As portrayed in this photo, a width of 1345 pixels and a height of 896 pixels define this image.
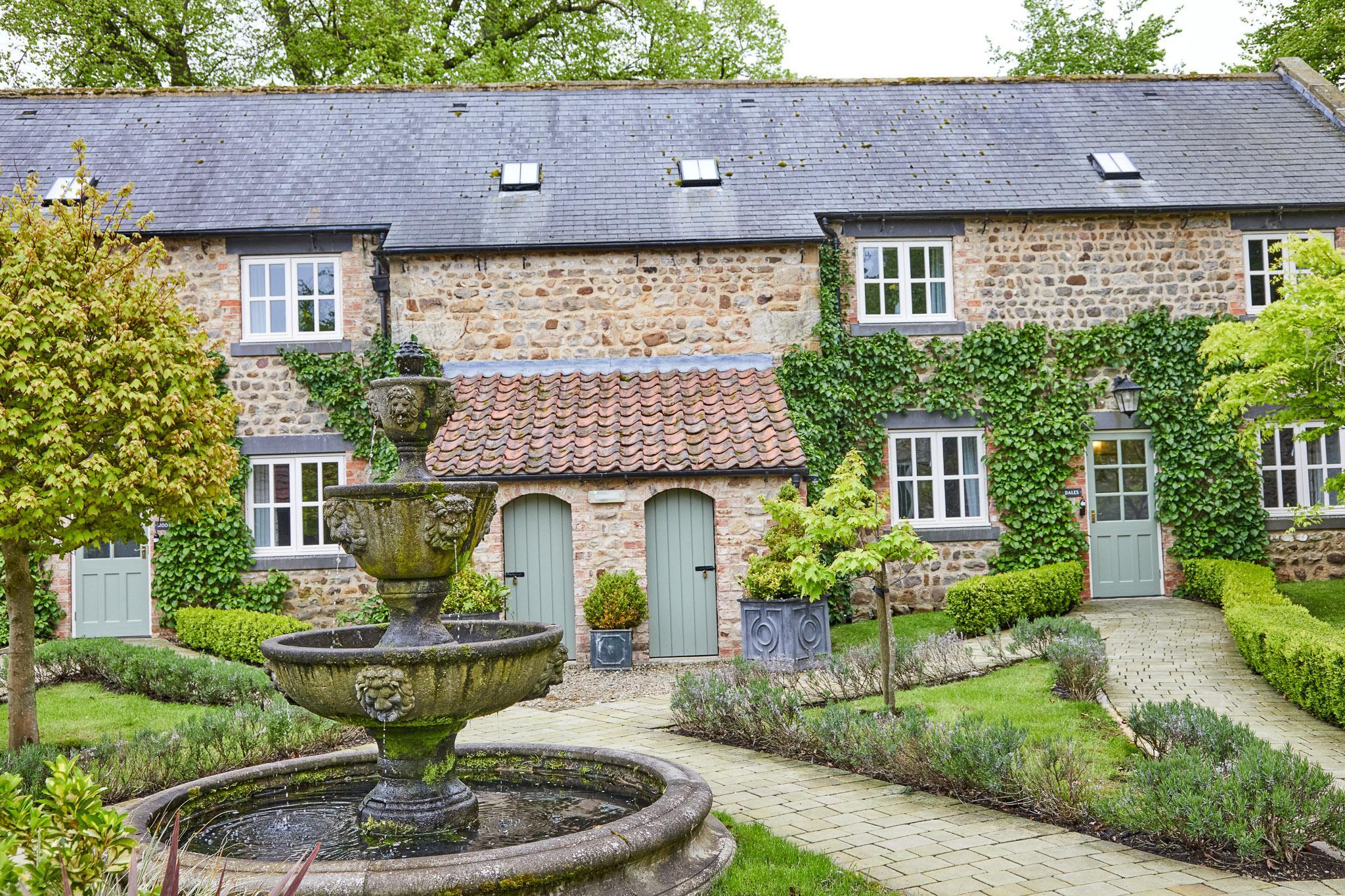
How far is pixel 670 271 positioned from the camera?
14914mm

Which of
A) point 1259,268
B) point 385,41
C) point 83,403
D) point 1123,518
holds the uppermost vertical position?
point 385,41

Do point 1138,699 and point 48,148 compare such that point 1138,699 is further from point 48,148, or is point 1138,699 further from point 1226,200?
point 48,148

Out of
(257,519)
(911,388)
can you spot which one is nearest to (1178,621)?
(911,388)

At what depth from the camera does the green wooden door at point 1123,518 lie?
50.2 ft

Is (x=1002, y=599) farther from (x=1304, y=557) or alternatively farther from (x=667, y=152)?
(x=667, y=152)

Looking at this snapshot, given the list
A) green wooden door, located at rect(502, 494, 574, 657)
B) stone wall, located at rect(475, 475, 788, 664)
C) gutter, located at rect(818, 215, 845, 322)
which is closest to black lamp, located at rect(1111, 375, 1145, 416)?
gutter, located at rect(818, 215, 845, 322)

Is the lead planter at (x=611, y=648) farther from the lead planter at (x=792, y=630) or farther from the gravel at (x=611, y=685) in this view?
the lead planter at (x=792, y=630)

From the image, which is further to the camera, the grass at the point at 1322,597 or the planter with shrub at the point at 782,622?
the grass at the point at 1322,597

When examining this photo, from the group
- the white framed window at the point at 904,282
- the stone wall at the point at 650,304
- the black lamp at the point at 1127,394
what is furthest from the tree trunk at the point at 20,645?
the black lamp at the point at 1127,394

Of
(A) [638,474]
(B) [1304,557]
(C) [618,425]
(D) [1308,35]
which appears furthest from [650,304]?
(D) [1308,35]

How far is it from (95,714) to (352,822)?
18.9ft

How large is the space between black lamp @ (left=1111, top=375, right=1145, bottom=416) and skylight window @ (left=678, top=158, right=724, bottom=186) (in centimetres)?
639

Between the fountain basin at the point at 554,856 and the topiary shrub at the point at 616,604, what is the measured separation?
562 cm

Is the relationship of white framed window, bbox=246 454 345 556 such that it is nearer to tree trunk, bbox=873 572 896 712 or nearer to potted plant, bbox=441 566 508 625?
potted plant, bbox=441 566 508 625
